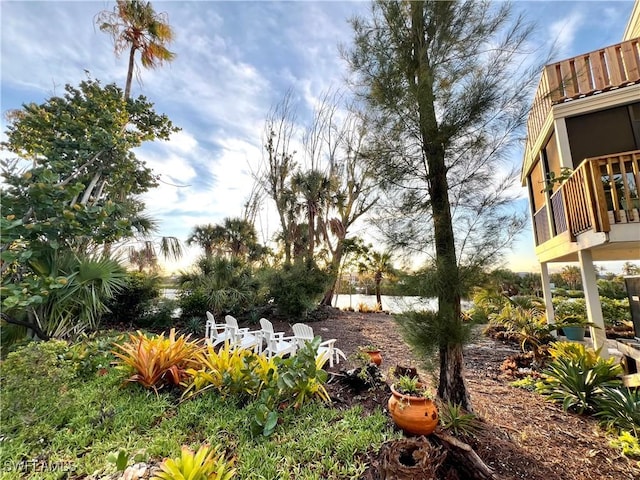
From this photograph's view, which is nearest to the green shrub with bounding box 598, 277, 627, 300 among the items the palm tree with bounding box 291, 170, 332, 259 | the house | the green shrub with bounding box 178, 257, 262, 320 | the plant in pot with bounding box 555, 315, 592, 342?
the house

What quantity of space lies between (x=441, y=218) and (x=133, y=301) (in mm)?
7967

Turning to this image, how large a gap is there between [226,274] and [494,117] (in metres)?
8.08

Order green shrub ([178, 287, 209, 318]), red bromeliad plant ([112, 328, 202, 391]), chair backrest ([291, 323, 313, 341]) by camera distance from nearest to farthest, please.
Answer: red bromeliad plant ([112, 328, 202, 391]), chair backrest ([291, 323, 313, 341]), green shrub ([178, 287, 209, 318])

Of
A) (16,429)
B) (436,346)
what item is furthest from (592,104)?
(16,429)

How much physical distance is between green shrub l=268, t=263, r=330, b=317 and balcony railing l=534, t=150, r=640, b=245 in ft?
20.7

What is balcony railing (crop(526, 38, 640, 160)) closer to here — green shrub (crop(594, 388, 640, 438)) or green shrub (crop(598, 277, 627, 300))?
green shrub (crop(594, 388, 640, 438))

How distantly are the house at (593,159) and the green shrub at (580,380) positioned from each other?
91cm

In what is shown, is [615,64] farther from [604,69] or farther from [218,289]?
[218,289]

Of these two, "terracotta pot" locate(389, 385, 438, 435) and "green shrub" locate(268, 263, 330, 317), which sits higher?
"green shrub" locate(268, 263, 330, 317)

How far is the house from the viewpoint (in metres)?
3.58

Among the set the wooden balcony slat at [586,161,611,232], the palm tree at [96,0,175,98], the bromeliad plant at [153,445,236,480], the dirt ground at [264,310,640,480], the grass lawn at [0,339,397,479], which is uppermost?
the palm tree at [96,0,175,98]

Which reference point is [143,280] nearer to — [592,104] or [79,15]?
[79,15]

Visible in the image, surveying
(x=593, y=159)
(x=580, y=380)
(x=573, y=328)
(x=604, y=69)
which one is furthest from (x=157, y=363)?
(x=604, y=69)

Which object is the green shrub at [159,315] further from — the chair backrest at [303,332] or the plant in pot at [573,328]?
the plant in pot at [573,328]
